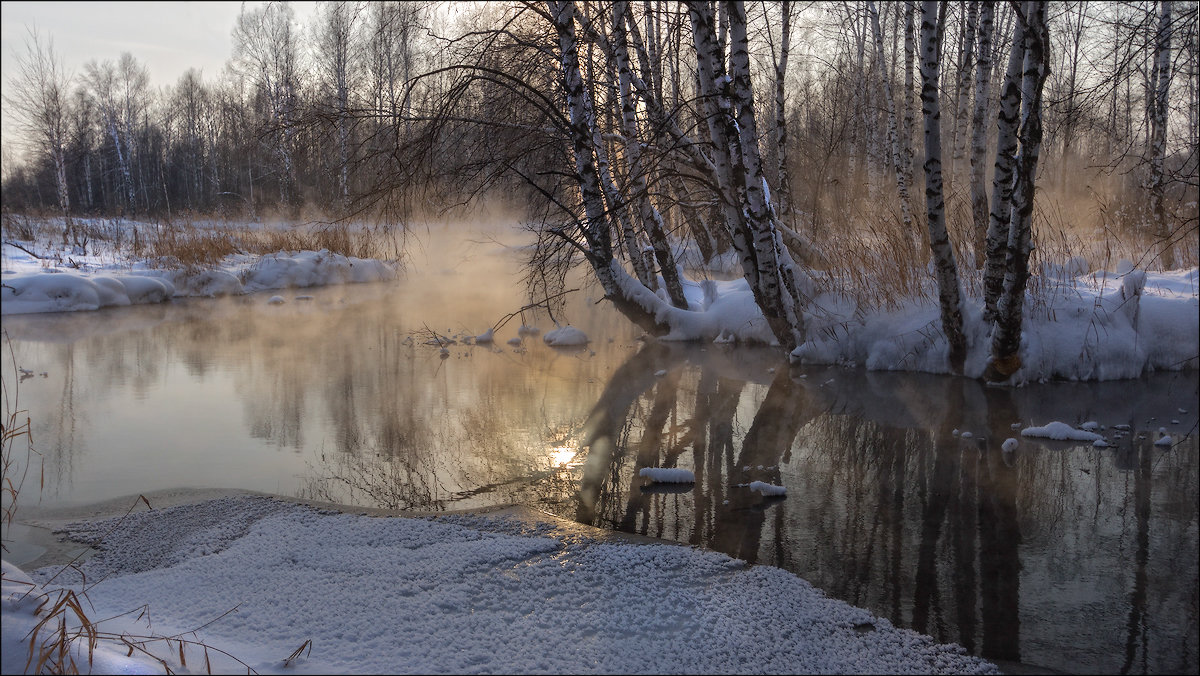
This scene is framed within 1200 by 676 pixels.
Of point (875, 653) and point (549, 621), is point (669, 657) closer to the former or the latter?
point (549, 621)

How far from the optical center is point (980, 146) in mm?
9250

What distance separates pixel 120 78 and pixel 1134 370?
45918mm

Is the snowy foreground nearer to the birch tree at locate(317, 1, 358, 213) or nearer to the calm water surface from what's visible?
the calm water surface

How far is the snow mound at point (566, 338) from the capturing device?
10430 millimetres

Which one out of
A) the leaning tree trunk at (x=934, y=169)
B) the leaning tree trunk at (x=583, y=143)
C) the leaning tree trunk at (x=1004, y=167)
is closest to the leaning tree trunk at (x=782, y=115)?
the leaning tree trunk at (x=583, y=143)

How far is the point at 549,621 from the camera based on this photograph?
2953mm

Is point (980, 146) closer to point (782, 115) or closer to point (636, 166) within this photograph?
point (782, 115)

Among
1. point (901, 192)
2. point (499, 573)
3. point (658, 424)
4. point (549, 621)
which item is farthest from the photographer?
point (901, 192)

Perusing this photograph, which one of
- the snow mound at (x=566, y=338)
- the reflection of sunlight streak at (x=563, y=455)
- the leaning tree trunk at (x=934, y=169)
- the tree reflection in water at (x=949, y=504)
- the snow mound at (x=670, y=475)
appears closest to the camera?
the tree reflection in water at (x=949, y=504)

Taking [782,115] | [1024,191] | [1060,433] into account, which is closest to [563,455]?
[1060,433]

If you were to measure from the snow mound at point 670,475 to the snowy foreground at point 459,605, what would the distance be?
96cm

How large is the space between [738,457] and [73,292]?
1204 centimetres

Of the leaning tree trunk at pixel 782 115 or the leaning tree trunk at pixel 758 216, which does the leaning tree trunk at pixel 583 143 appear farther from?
the leaning tree trunk at pixel 782 115

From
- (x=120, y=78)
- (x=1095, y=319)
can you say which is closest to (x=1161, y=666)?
(x=1095, y=319)
